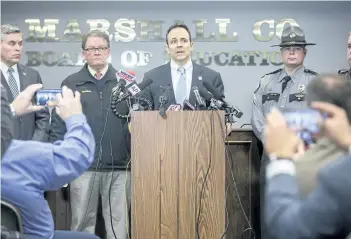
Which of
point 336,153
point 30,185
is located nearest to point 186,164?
point 30,185

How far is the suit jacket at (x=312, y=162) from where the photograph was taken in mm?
1678

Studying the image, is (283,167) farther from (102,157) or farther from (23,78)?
(23,78)

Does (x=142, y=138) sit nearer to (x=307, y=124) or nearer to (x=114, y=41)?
(x=307, y=124)

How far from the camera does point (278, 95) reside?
4.34m

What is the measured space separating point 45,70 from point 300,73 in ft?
10.0

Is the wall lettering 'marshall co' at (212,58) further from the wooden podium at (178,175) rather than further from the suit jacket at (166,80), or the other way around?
the wooden podium at (178,175)

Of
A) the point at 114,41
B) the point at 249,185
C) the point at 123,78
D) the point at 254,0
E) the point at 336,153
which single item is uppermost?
the point at 254,0

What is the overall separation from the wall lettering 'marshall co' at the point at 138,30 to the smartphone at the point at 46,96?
3991 millimetres

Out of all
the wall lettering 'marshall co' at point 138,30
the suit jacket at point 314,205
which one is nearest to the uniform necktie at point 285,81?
the wall lettering 'marshall co' at point 138,30

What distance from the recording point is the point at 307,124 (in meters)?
1.52

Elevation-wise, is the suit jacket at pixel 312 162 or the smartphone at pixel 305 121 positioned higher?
the smartphone at pixel 305 121

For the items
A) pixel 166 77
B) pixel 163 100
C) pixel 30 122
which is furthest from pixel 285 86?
pixel 30 122

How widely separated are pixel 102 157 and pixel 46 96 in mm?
1849

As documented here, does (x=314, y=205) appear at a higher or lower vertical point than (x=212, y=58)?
lower
